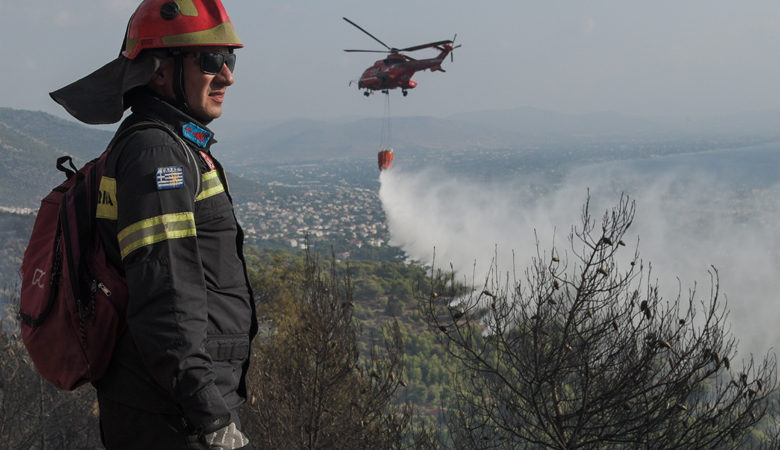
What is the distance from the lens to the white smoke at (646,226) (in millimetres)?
73812

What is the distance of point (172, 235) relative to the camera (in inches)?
75.1

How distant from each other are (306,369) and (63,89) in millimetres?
13906

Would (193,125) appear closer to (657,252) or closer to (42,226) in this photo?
(42,226)

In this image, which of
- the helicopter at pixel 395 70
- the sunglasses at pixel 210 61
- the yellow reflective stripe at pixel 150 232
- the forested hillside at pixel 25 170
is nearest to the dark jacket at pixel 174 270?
the yellow reflective stripe at pixel 150 232

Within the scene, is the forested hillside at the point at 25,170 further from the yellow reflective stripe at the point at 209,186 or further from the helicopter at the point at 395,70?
the yellow reflective stripe at the point at 209,186

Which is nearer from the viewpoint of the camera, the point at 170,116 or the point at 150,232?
the point at 150,232

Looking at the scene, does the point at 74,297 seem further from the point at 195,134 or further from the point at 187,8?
the point at 187,8

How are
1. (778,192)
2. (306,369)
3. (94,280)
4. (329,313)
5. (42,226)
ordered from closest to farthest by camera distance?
(94,280), (42,226), (329,313), (306,369), (778,192)

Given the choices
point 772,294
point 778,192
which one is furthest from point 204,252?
point 778,192

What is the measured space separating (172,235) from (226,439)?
70cm

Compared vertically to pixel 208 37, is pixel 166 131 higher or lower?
lower

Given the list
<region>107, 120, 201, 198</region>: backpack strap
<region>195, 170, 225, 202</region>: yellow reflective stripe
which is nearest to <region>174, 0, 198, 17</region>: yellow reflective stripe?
<region>107, 120, 201, 198</region>: backpack strap

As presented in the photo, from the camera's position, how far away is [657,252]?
3450 inches

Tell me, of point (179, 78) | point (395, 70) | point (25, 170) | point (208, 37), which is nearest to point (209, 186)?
point (179, 78)
